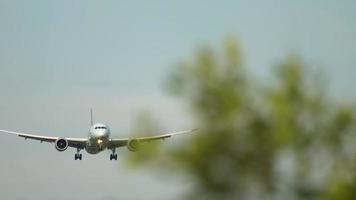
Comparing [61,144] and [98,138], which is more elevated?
[98,138]

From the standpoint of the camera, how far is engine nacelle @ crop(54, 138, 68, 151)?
109000 millimetres

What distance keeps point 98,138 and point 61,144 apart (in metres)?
9.74

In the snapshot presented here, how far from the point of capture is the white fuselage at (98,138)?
334 feet

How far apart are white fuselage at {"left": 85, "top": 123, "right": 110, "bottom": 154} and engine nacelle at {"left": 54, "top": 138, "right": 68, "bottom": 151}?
18.3ft

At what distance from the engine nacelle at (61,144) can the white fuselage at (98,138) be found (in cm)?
557

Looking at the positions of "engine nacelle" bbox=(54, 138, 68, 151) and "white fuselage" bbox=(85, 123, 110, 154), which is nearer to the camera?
"white fuselage" bbox=(85, 123, 110, 154)

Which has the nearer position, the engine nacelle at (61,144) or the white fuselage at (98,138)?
Answer: the white fuselage at (98,138)

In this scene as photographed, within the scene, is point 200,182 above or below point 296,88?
below

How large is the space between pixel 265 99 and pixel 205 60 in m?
1.83

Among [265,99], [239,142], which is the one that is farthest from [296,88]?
[239,142]

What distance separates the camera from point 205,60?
1903cm

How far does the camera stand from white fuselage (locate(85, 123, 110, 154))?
102 metres

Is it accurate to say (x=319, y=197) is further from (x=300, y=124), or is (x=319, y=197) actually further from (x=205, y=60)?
(x=205, y=60)

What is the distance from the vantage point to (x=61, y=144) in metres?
109
